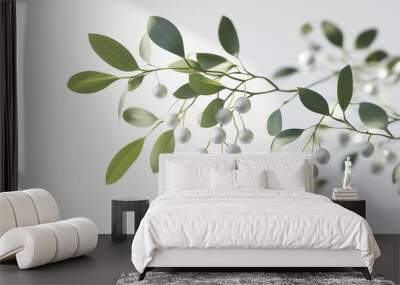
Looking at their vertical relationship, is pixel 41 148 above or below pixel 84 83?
below

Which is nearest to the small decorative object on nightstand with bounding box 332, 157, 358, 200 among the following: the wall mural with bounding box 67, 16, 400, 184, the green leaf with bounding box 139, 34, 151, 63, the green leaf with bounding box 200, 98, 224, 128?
the wall mural with bounding box 67, 16, 400, 184

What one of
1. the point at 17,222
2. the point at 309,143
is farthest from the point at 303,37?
the point at 17,222

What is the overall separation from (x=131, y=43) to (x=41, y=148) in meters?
1.51

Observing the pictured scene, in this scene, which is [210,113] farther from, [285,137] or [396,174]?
[396,174]

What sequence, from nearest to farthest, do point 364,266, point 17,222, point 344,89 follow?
point 364,266 < point 17,222 < point 344,89

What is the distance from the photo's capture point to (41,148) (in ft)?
23.8

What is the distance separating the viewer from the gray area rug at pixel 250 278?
476 cm

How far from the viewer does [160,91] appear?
7113mm

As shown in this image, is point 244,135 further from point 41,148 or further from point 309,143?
point 41,148

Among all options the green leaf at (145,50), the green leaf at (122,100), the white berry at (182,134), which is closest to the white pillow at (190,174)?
the white berry at (182,134)

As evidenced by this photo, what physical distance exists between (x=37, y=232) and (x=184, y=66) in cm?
268

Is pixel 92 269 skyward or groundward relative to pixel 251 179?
groundward

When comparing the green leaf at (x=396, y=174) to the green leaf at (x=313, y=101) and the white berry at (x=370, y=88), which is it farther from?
the green leaf at (x=313, y=101)

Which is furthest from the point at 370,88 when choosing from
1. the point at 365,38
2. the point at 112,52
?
the point at 112,52
